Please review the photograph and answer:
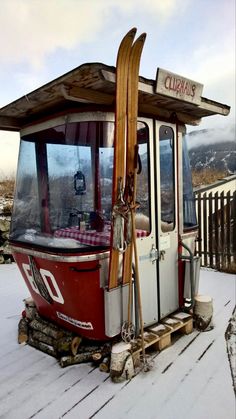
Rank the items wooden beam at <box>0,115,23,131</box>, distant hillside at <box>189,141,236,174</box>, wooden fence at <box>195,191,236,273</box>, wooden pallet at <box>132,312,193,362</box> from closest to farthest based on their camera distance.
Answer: wooden pallet at <box>132,312,193,362</box> → wooden beam at <box>0,115,23,131</box> → wooden fence at <box>195,191,236,273</box> → distant hillside at <box>189,141,236,174</box>

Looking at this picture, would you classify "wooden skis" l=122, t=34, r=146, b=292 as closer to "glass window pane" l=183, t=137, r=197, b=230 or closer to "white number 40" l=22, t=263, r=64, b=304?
"white number 40" l=22, t=263, r=64, b=304

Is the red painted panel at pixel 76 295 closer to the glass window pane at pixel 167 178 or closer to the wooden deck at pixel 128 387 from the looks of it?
the wooden deck at pixel 128 387

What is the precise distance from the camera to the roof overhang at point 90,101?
98.1 inches


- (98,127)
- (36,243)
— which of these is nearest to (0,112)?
(98,127)

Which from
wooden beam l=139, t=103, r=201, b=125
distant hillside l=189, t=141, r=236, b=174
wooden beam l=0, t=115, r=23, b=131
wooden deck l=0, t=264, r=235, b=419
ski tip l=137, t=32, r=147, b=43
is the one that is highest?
distant hillside l=189, t=141, r=236, b=174

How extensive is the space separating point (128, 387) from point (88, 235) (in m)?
1.35

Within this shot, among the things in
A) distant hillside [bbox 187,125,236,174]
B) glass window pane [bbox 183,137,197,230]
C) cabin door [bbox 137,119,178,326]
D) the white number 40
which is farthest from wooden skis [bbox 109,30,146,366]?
distant hillside [bbox 187,125,236,174]

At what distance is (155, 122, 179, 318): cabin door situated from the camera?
346 cm

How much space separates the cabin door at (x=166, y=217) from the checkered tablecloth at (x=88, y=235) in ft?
2.20

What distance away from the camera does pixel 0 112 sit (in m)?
3.47

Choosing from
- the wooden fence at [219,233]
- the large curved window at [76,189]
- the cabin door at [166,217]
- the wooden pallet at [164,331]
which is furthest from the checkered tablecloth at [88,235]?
the wooden fence at [219,233]

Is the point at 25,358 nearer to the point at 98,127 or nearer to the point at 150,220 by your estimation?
the point at 150,220

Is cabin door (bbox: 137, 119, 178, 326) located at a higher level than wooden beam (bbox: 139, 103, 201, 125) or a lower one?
lower

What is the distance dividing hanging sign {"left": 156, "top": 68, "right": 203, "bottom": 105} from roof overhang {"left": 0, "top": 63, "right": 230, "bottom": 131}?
0.08 feet
